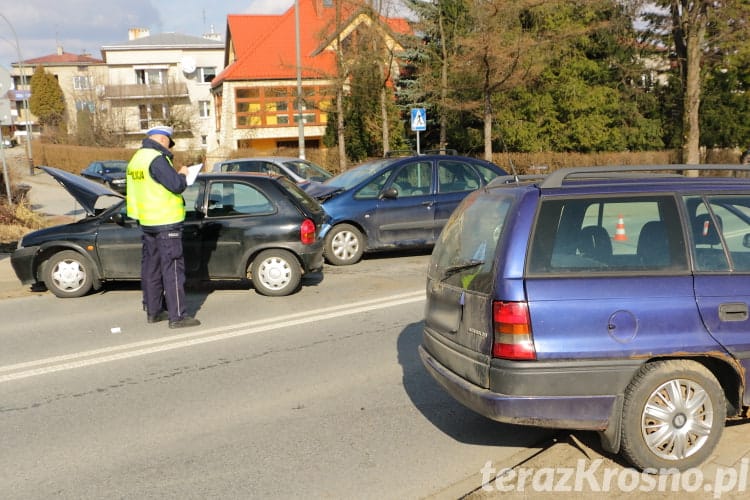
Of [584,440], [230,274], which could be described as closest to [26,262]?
[230,274]

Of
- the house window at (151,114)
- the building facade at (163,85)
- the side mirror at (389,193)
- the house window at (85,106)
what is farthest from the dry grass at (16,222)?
the house window at (151,114)

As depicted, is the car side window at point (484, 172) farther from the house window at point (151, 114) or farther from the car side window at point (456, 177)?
the house window at point (151, 114)

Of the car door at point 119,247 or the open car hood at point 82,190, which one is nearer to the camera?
the car door at point 119,247

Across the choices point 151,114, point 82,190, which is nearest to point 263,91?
point 151,114

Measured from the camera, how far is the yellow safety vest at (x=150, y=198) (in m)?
7.40

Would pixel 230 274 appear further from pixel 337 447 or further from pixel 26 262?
pixel 337 447

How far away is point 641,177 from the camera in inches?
171

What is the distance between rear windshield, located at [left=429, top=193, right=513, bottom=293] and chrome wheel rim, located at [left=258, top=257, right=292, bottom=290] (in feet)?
15.0

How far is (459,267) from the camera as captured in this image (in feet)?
14.3

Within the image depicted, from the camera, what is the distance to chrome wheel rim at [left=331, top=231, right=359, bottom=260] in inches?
462

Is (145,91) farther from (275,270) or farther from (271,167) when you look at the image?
(275,270)

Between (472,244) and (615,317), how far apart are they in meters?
0.98

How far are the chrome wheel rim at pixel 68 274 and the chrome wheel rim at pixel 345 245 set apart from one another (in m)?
4.00

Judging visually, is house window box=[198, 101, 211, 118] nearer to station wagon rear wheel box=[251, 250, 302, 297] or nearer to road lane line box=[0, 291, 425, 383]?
station wagon rear wheel box=[251, 250, 302, 297]
